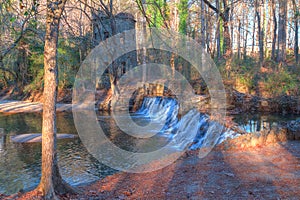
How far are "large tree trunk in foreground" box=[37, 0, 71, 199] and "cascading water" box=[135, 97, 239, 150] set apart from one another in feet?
18.2

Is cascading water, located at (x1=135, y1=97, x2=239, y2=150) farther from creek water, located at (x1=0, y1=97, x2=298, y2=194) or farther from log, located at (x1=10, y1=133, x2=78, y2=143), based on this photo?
log, located at (x1=10, y1=133, x2=78, y2=143)

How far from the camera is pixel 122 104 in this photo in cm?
2106

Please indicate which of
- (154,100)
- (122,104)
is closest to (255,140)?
(154,100)

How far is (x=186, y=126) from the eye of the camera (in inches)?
493

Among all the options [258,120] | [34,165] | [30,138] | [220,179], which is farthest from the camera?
[258,120]

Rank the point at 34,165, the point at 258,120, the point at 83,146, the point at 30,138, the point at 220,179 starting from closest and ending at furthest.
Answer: the point at 220,179
the point at 34,165
the point at 83,146
the point at 30,138
the point at 258,120

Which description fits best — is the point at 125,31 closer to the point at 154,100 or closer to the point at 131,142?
the point at 154,100

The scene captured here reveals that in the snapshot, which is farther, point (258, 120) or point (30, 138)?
point (258, 120)

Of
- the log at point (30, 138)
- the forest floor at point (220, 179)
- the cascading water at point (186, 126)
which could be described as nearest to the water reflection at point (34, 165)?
the log at point (30, 138)

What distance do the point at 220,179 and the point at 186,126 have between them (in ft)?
23.4

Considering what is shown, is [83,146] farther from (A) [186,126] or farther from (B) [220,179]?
(B) [220,179]

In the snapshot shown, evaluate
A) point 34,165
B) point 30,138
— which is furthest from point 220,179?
point 30,138

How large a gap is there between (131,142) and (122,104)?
10.1 m

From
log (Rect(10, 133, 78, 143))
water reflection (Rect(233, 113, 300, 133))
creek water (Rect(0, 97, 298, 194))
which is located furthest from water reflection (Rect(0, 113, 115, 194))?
water reflection (Rect(233, 113, 300, 133))
